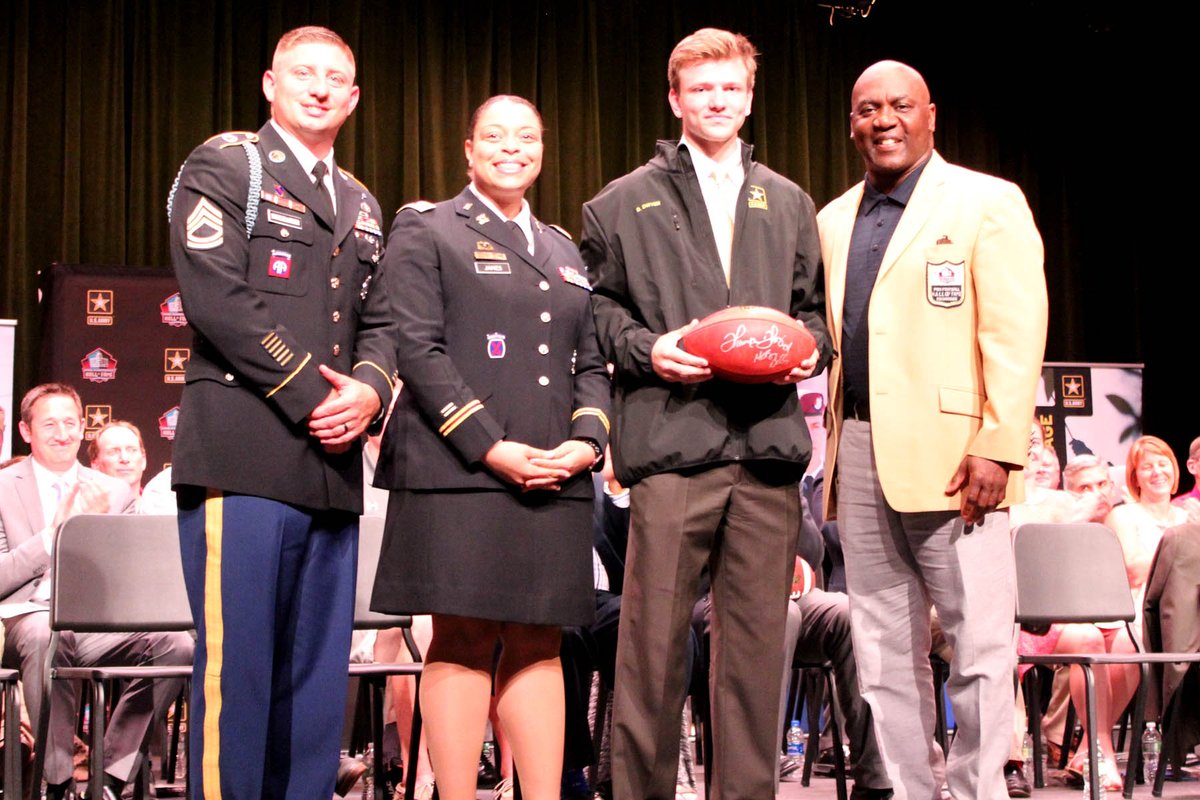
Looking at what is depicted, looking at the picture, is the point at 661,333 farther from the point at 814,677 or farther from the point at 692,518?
the point at 814,677

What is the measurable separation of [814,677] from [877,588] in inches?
99.7

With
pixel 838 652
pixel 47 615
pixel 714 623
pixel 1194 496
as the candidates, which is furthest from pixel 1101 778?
pixel 47 615

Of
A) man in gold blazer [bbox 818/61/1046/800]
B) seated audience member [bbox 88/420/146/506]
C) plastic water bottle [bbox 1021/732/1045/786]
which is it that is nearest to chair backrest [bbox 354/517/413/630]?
man in gold blazer [bbox 818/61/1046/800]

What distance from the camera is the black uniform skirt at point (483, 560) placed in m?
2.80

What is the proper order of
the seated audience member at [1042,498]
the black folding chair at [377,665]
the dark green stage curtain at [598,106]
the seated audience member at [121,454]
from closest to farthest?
the black folding chair at [377,665], the seated audience member at [121,454], the seated audience member at [1042,498], the dark green stage curtain at [598,106]

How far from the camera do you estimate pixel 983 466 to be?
9.64ft

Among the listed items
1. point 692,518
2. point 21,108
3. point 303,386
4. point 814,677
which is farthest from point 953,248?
point 21,108

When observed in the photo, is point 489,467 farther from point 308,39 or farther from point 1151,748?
point 1151,748

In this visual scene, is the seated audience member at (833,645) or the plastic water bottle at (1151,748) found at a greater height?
the seated audience member at (833,645)

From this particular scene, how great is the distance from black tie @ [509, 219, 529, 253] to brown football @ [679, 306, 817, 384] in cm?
47

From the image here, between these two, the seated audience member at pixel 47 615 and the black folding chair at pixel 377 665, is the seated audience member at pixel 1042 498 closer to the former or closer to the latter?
the black folding chair at pixel 377 665

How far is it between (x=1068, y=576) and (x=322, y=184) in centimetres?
326
